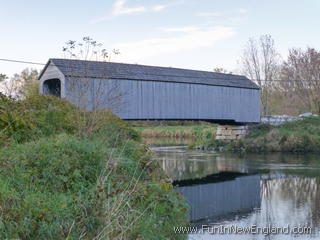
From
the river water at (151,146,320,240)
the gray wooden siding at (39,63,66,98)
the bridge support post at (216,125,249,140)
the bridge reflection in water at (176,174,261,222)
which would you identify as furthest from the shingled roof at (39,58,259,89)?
the bridge reflection in water at (176,174,261,222)

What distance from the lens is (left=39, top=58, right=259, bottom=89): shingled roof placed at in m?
12.3

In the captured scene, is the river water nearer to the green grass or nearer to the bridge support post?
the bridge support post

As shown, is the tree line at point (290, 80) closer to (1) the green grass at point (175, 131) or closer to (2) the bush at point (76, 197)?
(1) the green grass at point (175, 131)

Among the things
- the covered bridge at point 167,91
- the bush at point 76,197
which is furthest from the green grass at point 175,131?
the bush at point 76,197

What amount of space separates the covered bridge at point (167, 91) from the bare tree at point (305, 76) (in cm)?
765

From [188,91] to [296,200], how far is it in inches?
385

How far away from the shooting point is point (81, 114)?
746 cm

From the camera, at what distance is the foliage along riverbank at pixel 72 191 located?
3045mm

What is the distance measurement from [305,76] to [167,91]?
1476cm

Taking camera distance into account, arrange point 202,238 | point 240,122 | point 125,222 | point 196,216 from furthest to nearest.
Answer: point 240,122
point 196,216
point 202,238
point 125,222

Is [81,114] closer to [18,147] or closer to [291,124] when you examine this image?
[18,147]

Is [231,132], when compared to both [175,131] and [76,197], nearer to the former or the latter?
[175,131]

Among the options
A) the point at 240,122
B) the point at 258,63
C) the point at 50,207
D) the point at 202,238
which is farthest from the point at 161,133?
the point at 50,207

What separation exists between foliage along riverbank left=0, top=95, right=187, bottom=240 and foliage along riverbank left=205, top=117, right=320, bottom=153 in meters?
14.5
